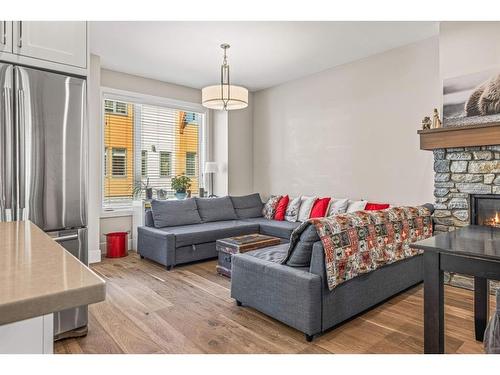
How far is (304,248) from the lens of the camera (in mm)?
2414

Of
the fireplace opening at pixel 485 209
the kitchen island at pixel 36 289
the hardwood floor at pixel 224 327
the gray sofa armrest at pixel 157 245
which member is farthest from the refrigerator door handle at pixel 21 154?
the fireplace opening at pixel 485 209

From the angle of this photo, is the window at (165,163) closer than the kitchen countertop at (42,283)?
No

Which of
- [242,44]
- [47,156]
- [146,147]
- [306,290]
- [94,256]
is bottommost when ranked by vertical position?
[94,256]

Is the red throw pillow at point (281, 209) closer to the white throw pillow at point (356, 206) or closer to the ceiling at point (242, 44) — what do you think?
the white throw pillow at point (356, 206)

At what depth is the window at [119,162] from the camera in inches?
205

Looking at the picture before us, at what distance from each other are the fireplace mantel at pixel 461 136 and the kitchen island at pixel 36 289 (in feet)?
11.5

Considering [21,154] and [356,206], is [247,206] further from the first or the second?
[21,154]

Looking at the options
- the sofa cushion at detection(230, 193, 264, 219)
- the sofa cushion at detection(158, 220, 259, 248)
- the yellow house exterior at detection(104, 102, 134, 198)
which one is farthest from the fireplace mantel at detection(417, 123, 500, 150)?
the yellow house exterior at detection(104, 102, 134, 198)

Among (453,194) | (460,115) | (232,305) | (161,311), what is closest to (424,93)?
(460,115)

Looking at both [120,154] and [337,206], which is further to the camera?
[120,154]

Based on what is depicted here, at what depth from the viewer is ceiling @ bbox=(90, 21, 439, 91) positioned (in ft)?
11.8

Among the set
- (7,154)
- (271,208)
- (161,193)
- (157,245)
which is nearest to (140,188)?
(161,193)

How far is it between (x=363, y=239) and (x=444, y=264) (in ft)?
2.60
